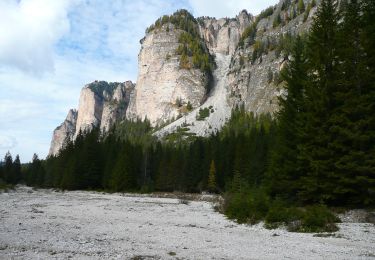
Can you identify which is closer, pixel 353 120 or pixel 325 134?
pixel 353 120

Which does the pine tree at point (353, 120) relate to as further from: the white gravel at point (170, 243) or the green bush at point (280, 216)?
the green bush at point (280, 216)

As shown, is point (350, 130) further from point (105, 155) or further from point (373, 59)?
point (105, 155)

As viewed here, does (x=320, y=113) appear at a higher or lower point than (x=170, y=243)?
higher

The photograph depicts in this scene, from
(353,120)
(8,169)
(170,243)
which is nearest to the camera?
(170,243)

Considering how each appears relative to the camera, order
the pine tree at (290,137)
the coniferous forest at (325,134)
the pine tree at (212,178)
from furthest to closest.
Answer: the pine tree at (212,178) < the pine tree at (290,137) < the coniferous forest at (325,134)

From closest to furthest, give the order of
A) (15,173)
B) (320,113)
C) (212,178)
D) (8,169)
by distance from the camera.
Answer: (320,113), (212,178), (8,169), (15,173)

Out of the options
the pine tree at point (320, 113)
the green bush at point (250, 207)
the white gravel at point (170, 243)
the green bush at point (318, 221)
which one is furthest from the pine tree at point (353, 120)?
the green bush at point (250, 207)

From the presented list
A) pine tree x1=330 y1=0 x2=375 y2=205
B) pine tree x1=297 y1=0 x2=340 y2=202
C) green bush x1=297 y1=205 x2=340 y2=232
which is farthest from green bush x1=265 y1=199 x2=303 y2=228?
pine tree x1=297 y1=0 x2=340 y2=202

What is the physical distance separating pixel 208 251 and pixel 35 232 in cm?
957

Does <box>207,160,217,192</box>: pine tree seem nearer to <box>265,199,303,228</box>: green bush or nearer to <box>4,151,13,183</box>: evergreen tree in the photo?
→ <box>265,199,303,228</box>: green bush

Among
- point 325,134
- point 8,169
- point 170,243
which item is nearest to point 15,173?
point 8,169

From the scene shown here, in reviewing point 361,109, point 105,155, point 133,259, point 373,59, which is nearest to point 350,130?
point 361,109

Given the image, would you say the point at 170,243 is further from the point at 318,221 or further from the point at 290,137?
the point at 290,137

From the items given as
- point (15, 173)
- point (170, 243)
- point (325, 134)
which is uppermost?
point (325, 134)
